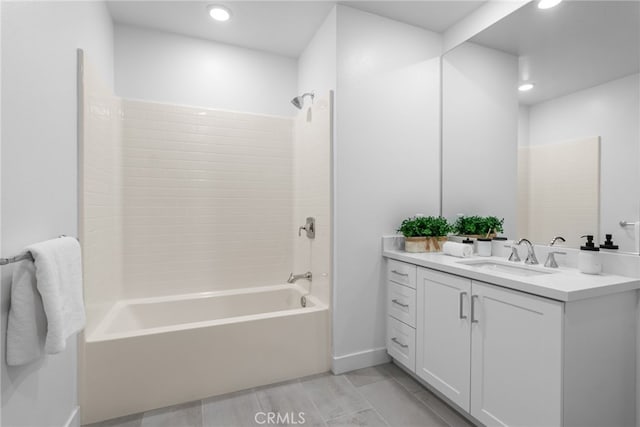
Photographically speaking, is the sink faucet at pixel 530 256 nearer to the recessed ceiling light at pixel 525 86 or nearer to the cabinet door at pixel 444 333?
the cabinet door at pixel 444 333

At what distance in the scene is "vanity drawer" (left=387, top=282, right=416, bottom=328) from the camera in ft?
6.70

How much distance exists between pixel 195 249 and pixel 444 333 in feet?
6.72

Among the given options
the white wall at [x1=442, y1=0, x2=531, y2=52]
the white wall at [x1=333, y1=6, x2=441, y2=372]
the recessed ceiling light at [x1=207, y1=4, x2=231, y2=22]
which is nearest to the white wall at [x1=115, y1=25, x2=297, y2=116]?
the recessed ceiling light at [x1=207, y1=4, x2=231, y2=22]

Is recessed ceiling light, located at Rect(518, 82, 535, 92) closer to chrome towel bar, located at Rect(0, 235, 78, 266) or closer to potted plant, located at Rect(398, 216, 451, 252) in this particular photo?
potted plant, located at Rect(398, 216, 451, 252)

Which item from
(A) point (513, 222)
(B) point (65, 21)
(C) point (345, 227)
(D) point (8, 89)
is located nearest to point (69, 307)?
(D) point (8, 89)

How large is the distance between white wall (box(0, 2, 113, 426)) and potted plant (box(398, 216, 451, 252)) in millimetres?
2054

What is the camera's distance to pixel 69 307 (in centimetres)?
122

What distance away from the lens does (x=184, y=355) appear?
6.16 ft

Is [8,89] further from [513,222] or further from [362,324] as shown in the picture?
[513,222]

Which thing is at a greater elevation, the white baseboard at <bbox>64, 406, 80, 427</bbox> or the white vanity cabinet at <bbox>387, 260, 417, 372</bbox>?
the white vanity cabinet at <bbox>387, 260, 417, 372</bbox>

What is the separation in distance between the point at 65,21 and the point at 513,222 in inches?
110

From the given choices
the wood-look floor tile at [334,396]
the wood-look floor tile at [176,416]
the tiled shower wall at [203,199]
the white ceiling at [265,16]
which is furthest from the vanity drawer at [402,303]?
the white ceiling at [265,16]

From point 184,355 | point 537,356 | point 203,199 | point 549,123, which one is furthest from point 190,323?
point 549,123

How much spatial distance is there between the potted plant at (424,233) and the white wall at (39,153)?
2054 mm
